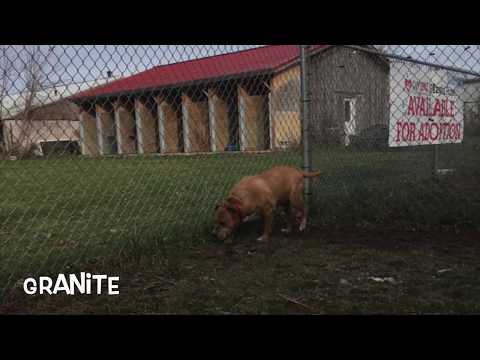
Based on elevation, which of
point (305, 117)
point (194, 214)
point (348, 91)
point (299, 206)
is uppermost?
point (348, 91)

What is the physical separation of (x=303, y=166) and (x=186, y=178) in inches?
174

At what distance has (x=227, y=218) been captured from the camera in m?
4.07

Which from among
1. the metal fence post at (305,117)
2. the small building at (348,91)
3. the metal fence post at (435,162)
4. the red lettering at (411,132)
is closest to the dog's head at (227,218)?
the metal fence post at (305,117)

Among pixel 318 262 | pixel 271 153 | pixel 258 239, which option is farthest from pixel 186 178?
pixel 318 262

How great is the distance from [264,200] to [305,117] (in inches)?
40.5

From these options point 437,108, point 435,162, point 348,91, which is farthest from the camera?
point 348,91

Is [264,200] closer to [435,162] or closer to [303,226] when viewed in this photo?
[303,226]

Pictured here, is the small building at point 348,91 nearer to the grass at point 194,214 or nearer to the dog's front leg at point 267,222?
the grass at point 194,214

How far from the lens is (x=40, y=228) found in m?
4.85

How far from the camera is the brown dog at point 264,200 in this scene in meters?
4.10

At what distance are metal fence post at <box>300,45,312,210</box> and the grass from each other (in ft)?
0.95

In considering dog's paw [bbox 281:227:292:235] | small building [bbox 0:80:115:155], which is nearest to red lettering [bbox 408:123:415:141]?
dog's paw [bbox 281:227:292:235]

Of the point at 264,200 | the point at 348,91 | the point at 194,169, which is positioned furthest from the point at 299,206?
the point at 348,91

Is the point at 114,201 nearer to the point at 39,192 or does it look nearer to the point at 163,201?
the point at 163,201
